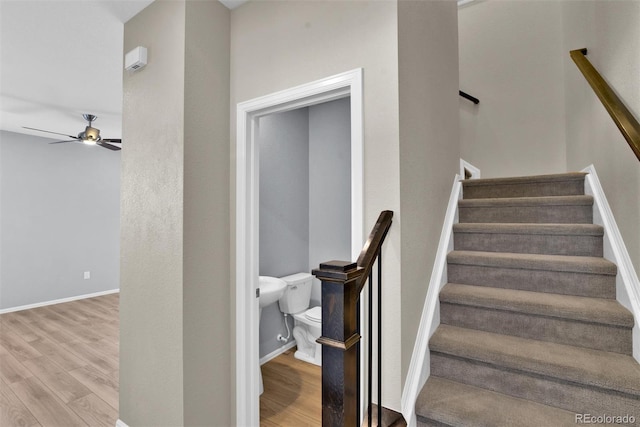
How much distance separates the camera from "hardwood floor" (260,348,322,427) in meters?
2.31

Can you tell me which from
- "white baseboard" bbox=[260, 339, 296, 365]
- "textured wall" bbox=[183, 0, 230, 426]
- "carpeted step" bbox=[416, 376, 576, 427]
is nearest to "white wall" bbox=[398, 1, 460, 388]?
"carpeted step" bbox=[416, 376, 576, 427]

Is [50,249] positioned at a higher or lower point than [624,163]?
lower

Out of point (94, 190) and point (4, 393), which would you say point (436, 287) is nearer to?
point (4, 393)

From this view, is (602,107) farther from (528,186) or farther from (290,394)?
(290,394)

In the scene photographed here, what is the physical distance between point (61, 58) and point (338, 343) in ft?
10.5

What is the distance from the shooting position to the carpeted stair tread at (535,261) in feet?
5.72

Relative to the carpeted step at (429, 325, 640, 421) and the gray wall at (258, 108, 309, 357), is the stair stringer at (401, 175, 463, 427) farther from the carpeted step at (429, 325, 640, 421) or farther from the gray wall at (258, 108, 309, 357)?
the gray wall at (258, 108, 309, 357)

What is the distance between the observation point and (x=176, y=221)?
5.99 feet

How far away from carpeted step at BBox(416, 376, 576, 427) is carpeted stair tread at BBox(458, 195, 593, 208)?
50.7 inches

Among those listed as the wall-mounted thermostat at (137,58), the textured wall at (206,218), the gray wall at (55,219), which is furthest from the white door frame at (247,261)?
the gray wall at (55,219)

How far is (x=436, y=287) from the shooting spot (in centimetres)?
190

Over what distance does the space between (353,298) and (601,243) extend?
178 centimetres

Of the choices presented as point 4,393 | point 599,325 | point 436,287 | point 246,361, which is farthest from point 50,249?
point 599,325

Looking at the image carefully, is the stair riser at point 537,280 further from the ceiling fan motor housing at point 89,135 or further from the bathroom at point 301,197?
the ceiling fan motor housing at point 89,135
